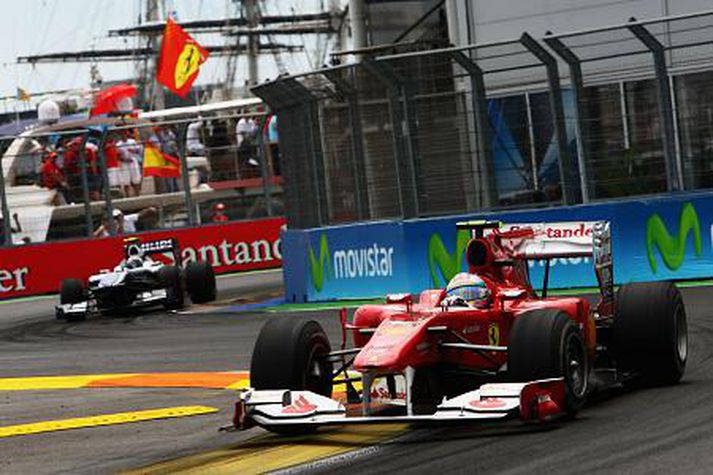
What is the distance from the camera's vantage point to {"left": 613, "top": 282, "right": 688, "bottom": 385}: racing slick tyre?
10.1m

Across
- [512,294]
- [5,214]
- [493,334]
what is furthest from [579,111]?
[5,214]

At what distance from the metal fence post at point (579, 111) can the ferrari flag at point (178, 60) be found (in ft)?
74.8

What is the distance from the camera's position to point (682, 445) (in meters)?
8.07

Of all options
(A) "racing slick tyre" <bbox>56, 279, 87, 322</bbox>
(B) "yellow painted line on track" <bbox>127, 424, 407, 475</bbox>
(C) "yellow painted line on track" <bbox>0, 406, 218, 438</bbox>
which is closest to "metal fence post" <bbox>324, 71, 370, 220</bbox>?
(A) "racing slick tyre" <bbox>56, 279, 87, 322</bbox>

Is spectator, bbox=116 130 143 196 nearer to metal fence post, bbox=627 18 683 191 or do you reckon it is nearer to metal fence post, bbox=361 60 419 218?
metal fence post, bbox=361 60 419 218

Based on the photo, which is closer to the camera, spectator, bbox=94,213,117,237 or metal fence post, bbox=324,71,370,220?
metal fence post, bbox=324,71,370,220

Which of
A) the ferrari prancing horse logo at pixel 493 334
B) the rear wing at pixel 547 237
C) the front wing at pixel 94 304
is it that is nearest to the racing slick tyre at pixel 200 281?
the front wing at pixel 94 304

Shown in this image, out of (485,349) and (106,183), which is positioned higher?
(106,183)

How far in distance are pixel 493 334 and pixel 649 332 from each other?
1.07 m

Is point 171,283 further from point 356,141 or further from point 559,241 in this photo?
point 559,241

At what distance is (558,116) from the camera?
18.2 metres

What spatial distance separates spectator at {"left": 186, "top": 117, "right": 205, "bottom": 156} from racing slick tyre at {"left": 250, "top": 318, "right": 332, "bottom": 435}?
69.2 feet

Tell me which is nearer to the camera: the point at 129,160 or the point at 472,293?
the point at 472,293

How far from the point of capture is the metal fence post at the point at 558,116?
17978 mm
